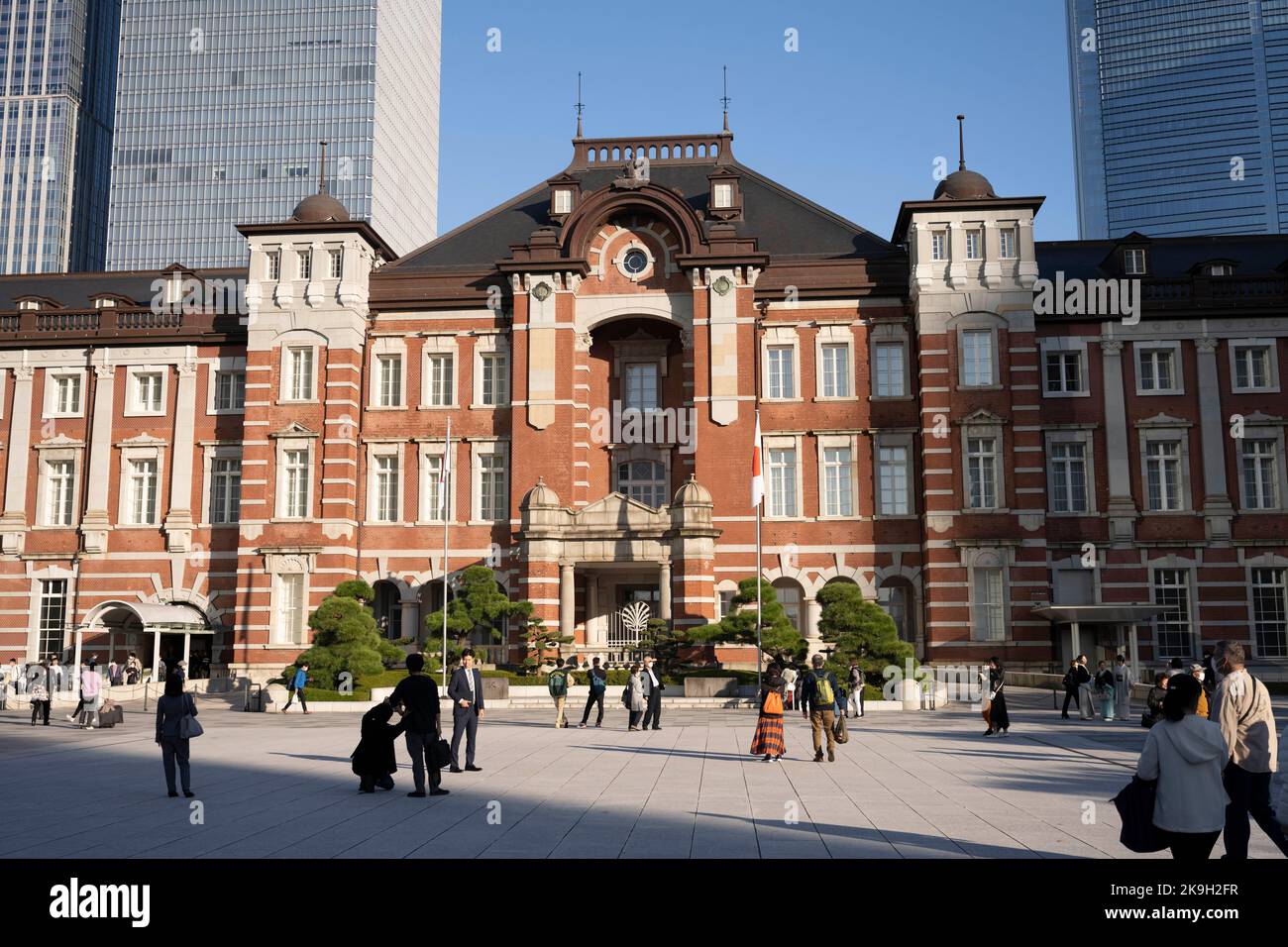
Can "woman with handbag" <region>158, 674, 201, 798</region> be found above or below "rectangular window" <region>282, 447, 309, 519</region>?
below

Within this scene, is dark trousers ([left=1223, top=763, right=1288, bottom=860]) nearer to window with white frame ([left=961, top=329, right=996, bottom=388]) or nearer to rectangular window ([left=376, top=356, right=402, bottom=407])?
window with white frame ([left=961, top=329, right=996, bottom=388])

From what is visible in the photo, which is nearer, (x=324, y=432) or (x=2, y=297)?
(x=324, y=432)

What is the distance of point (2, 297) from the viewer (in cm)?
4725

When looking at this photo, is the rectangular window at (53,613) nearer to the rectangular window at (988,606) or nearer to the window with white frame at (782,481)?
the window with white frame at (782,481)

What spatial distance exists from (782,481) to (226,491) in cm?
2010

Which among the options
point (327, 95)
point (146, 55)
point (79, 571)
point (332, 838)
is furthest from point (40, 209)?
point (332, 838)

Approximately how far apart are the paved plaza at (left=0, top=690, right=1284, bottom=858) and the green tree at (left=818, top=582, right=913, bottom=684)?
7.73 metres

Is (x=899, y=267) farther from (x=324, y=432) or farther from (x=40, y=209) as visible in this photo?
(x=40, y=209)

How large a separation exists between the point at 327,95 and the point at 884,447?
88.3 m

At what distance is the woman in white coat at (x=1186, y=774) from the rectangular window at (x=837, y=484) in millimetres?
31858

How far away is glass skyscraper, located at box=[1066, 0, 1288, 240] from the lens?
121750 millimetres

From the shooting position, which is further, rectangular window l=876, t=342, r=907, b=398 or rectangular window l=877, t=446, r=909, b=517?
rectangular window l=876, t=342, r=907, b=398

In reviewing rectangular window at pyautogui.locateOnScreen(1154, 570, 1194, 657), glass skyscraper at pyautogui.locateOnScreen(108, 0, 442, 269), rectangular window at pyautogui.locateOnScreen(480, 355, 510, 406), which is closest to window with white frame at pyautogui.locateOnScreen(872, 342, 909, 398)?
rectangular window at pyautogui.locateOnScreen(1154, 570, 1194, 657)

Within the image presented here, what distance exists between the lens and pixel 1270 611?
126 feet
